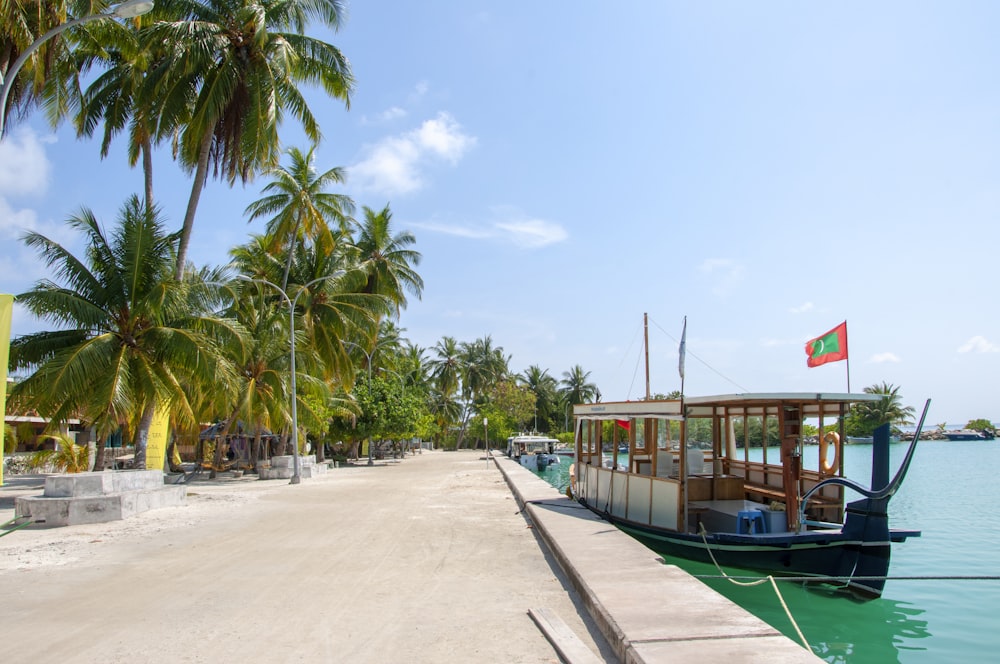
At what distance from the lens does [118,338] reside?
1736cm

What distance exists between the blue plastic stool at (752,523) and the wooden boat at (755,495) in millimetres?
16

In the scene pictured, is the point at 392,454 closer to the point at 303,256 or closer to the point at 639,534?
the point at 303,256

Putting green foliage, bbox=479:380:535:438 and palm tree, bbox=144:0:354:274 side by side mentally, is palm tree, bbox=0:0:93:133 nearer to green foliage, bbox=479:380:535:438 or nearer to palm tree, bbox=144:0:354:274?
palm tree, bbox=144:0:354:274

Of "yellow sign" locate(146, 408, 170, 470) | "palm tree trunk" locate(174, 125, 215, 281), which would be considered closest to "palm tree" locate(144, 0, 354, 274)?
"palm tree trunk" locate(174, 125, 215, 281)

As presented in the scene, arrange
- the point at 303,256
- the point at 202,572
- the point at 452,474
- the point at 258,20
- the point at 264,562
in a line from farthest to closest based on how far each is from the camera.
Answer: the point at 303,256, the point at 452,474, the point at 258,20, the point at 264,562, the point at 202,572

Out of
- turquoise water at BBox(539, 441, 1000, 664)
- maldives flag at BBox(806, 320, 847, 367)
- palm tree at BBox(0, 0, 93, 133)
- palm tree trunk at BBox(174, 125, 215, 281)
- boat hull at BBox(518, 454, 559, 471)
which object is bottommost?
boat hull at BBox(518, 454, 559, 471)

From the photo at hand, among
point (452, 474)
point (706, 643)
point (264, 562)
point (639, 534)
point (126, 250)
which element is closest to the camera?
point (706, 643)

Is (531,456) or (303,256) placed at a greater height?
(303,256)

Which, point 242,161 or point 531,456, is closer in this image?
point 242,161

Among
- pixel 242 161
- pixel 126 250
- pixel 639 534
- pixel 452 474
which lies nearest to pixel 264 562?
pixel 639 534

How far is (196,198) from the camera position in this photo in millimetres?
19562

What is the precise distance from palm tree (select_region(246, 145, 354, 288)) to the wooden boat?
65.2 ft

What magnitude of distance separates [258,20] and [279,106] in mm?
2451

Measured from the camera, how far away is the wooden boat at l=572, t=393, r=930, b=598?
9.80 m
